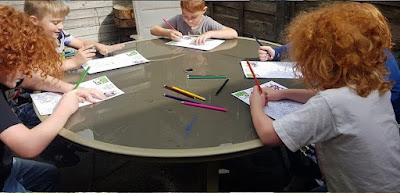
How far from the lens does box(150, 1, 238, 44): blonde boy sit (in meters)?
2.39

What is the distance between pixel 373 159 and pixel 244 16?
339 cm

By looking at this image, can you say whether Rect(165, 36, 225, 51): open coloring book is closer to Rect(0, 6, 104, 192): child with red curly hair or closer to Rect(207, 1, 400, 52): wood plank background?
Rect(0, 6, 104, 192): child with red curly hair

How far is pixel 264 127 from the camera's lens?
1208 mm

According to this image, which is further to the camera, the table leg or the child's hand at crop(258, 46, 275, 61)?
the child's hand at crop(258, 46, 275, 61)

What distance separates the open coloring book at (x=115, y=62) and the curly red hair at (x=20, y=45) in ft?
1.31

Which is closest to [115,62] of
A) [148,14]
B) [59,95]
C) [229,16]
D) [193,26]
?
[59,95]

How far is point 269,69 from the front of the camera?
183 centimetres

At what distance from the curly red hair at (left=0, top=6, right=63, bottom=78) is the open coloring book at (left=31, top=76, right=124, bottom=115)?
0.45 ft

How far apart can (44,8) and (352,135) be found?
6.14 ft

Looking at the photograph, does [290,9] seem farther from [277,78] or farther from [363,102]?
[363,102]

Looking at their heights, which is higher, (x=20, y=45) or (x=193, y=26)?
(x=20, y=45)

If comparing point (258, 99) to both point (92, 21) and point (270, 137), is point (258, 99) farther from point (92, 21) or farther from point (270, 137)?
point (92, 21)

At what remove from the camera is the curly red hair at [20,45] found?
4.23 feet

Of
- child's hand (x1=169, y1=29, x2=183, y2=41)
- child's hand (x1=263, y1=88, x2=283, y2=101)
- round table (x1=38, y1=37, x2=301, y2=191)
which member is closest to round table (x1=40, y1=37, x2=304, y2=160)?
round table (x1=38, y1=37, x2=301, y2=191)
